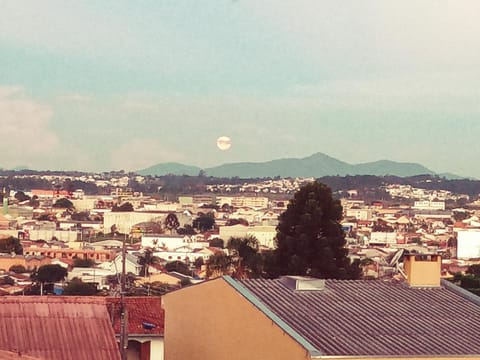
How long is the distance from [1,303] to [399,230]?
140063mm

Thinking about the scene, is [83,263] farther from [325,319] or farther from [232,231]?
[325,319]

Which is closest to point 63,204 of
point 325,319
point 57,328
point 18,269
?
point 18,269

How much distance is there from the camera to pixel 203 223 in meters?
154

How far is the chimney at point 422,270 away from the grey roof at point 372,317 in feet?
0.35

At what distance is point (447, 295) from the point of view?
11172 millimetres

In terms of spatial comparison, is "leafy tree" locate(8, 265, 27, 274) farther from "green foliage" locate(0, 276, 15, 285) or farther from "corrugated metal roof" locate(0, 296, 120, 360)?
"corrugated metal roof" locate(0, 296, 120, 360)

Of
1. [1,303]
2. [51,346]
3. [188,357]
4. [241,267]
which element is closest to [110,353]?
[51,346]

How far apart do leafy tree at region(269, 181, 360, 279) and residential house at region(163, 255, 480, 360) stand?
7017mm

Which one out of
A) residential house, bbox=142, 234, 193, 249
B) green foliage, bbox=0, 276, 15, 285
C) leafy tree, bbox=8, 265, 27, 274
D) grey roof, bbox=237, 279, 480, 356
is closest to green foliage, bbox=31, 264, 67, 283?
green foliage, bbox=0, 276, 15, 285

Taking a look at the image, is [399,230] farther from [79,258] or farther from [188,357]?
[188,357]

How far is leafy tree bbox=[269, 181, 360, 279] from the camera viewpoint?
18.8 m

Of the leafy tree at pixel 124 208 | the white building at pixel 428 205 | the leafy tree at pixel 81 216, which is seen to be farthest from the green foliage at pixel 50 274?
the white building at pixel 428 205

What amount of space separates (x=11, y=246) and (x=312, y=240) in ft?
277

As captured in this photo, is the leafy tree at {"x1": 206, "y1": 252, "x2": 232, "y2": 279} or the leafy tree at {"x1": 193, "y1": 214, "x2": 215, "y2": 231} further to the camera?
the leafy tree at {"x1": 193, "y1": 214, "x2": 215, "y2": 231}
